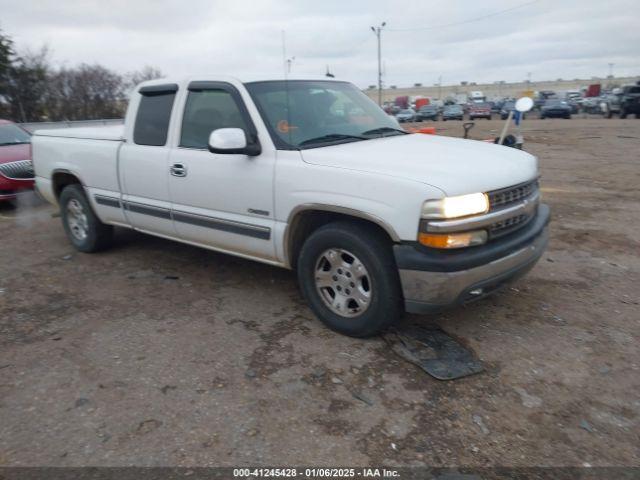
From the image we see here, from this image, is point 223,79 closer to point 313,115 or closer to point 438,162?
point 313,115

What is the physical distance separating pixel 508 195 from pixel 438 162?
1.73 ft

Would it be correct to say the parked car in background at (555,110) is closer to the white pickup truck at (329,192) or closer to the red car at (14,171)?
the red car at (14,171)

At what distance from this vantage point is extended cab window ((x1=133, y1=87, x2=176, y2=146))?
14.6 ft

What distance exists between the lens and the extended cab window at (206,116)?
3.98 meters

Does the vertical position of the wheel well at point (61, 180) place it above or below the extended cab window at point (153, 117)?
below

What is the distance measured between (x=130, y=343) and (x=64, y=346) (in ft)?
1.56

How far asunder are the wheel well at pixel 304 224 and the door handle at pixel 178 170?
1195 millimetres

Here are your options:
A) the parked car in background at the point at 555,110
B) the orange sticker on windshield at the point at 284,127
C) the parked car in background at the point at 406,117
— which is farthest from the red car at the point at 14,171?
the parked car in background at the point at 406,117

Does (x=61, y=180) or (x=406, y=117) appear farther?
(x=406, y=117)

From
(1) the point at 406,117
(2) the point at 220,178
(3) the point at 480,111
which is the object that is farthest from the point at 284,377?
(1) the point at 406,117

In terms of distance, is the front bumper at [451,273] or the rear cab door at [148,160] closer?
the front bumper at [451,273]

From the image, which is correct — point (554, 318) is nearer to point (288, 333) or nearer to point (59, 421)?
point (288, 333)

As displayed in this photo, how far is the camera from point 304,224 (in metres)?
3.69

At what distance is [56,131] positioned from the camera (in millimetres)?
5781
